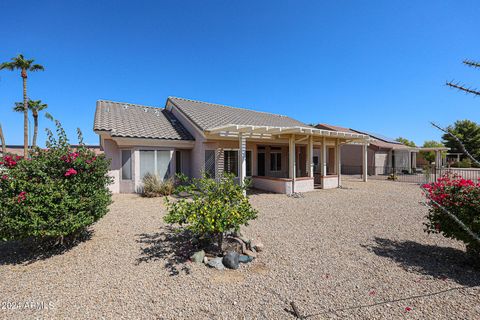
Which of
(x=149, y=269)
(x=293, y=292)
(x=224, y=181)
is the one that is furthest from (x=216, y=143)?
(x=293, y=292)

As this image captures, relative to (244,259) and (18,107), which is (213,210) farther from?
(18,107)

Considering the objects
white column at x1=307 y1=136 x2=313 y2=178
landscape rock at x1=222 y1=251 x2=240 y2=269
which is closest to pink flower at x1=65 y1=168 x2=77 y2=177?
landscape rock at x1=222 y1=251 x2=240 y2=269

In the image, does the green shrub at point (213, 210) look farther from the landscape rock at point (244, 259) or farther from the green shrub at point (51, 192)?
the green shrub at point (51, 192)

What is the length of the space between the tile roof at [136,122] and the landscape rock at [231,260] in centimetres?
1028

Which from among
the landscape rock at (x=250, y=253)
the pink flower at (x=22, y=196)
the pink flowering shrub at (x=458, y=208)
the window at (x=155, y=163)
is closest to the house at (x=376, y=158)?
the window at (x=155, y=163)

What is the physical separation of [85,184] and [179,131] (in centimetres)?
1044

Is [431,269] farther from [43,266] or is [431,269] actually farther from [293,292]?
[43,266]

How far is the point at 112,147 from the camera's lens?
12.9m

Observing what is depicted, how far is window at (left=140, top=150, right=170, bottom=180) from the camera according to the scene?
13219 mm

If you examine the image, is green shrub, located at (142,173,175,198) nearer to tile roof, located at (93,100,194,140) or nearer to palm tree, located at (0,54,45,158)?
tile roof, located at (93,100,194,140)

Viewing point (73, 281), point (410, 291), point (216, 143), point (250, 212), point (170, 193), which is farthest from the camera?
point (216, 143)

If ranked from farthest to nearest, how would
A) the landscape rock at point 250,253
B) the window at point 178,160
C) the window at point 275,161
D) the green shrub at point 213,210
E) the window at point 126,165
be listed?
the window at point 275,161
the window at point 178,160
the window at point 126,165
the landscape rock at point 250,253
the green shrub at point 213,210

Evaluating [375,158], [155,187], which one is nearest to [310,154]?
[155,187]

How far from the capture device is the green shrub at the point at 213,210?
4.51 m
